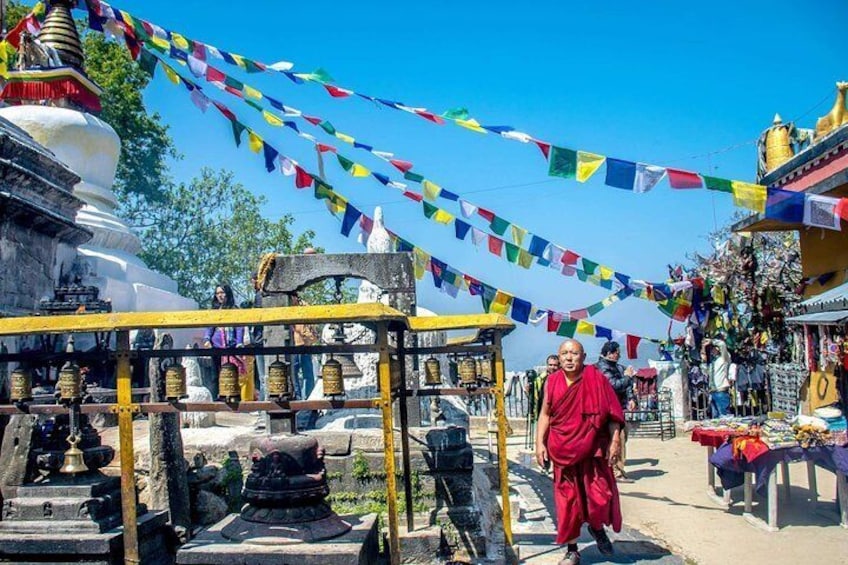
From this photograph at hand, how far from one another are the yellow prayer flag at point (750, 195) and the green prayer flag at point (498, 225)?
3.65 m

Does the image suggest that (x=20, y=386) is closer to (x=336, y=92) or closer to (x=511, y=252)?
(x=336, y=92)

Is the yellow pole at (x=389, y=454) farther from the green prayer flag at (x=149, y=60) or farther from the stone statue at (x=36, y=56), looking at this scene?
the stone statue at (x=36, y=56)

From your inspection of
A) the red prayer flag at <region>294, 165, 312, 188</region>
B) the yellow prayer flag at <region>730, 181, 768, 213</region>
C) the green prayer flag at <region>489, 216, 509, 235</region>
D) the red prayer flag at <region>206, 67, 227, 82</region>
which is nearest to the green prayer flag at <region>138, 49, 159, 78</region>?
the red prayer flag at <region>206, 67, 227, 82</region>

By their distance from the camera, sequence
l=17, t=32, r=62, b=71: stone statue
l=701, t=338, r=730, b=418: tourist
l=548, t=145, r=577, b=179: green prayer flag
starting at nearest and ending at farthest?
l=548, t=145, r=577, b=179: green prayer flag, l=17, t=32, r=62, b=71: stone statue, l=701, t=338, r=730, b=418: tourist

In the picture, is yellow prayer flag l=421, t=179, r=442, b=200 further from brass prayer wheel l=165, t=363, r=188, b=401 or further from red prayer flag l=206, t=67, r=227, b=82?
brass prayer wheel l=165, t=363, r=188, b=401

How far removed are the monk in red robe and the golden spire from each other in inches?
483

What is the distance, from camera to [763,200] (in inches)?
292

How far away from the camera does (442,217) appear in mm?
11125

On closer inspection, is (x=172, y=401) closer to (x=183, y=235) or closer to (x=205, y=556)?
(x=205, y=556)

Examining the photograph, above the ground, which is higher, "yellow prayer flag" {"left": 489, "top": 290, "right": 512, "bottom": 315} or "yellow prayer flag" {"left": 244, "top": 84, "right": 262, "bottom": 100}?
"yellow prayer flag" {"left": 244, "top": 84, "right": 262, "bottom": 100}

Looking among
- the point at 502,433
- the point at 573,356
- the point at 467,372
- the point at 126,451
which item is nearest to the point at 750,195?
the point at 573,356

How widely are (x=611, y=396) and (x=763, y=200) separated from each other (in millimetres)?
3350

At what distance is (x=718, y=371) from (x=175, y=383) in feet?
41.8

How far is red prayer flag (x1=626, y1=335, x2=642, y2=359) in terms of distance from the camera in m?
12.5
